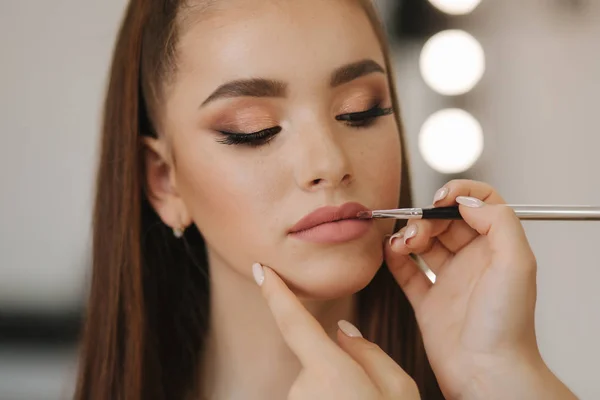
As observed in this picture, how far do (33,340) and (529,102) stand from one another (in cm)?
82

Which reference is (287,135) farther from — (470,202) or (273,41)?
(470,202)

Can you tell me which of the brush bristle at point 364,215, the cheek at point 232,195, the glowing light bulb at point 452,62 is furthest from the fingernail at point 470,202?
the glowing light bulb at point 452,62

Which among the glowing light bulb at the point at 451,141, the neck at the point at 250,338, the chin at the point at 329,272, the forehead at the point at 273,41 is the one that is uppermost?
the forehead at the point at 273,41

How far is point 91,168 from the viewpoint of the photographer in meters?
0.94

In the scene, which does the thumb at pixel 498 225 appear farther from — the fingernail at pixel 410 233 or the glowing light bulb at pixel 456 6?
the glowing light bulb at pixel 456 6

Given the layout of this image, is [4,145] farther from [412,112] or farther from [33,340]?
[412,112]

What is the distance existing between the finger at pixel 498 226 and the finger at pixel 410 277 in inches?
5.5

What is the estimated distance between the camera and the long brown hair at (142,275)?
847 millimetres

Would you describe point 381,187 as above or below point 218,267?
above

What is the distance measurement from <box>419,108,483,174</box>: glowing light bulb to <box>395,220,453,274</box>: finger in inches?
7.8

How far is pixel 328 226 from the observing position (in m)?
0.71

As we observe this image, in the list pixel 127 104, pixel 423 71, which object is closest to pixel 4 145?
pixel 127 104

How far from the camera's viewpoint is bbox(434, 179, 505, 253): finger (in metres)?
0.72

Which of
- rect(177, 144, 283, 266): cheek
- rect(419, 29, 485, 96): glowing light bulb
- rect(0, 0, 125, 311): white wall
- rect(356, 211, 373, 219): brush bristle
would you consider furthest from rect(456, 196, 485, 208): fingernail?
rect(0, 0, 125, 311): white wall
